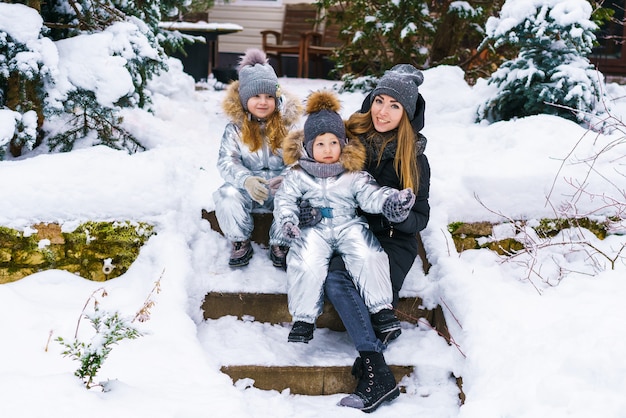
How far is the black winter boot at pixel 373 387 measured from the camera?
2963mm

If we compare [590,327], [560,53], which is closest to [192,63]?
[560,53]

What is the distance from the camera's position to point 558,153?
411 cm

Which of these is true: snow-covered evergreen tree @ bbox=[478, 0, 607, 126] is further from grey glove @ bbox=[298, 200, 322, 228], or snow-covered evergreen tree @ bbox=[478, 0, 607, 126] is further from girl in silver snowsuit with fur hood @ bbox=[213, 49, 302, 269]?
grey glove @ bbox=[298, 200, 322, 228]

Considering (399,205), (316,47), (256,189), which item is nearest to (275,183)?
(256,189)

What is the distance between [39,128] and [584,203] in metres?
3.86

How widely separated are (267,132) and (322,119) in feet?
1.81

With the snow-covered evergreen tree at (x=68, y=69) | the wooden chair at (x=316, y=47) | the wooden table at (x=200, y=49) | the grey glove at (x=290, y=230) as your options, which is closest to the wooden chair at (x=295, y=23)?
the wooden chair at (x=316, y=47)

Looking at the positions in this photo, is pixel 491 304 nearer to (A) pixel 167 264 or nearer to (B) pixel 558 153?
(B) pixel 558 153

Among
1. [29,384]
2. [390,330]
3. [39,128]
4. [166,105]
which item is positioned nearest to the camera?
[29,384]

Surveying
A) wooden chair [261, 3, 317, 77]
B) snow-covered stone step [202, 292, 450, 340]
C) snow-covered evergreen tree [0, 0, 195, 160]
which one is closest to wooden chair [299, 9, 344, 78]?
wooden chair [261, 3, 317, 77]

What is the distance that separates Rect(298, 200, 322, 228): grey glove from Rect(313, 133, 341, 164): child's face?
0.25 m

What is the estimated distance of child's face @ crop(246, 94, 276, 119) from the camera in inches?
146

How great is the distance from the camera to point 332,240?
10.8 feet

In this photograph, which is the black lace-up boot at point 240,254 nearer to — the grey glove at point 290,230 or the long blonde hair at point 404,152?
the grey glove at point 290,230
